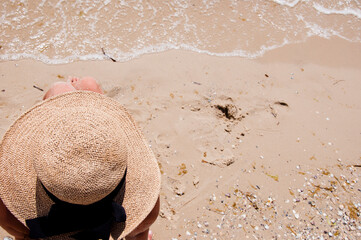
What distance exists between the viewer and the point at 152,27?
5262 millimetres

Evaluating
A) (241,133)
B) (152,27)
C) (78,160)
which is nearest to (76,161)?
(78,160)

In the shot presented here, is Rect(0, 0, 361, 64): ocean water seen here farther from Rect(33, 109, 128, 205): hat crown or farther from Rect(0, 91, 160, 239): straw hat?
Rect(33, 109, 128, 205): hat crown

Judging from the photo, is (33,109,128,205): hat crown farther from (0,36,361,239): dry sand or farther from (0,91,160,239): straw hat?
(0,36,361,239): dry sand

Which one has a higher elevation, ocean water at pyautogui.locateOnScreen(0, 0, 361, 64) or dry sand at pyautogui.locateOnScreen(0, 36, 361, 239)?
ocean water at pyautogui.locateOnScreen(0, 0, 361, 64)

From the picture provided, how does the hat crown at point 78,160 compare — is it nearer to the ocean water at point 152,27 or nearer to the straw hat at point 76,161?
the straw hat at point 76,161

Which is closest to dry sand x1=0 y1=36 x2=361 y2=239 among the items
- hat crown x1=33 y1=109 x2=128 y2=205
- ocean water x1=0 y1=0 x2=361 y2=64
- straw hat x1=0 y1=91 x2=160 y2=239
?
ocean water x1=0 y1=0 x2=361 y2=64

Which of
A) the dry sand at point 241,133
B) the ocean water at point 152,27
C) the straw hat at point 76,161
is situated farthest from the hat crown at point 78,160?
the ocean water at point 152,27

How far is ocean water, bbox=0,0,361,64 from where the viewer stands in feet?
15.3

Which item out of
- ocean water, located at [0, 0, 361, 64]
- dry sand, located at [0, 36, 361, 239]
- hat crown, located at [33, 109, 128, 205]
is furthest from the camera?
ocean water, located at [0, 0, 361, 64]

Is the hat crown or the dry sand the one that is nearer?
the hat crown

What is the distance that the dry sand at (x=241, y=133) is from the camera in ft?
10.8

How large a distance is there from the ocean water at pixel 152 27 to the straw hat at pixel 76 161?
2893mm

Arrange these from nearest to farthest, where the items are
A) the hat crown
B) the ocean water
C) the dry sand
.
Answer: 1. the hat crown
2. the dry sand
3. the ocean water

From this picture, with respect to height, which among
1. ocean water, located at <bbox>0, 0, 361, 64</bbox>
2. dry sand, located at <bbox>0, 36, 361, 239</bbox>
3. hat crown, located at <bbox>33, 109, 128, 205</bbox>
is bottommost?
dry sand, located at <bbox>0, 36, 361, 239</bbox>
